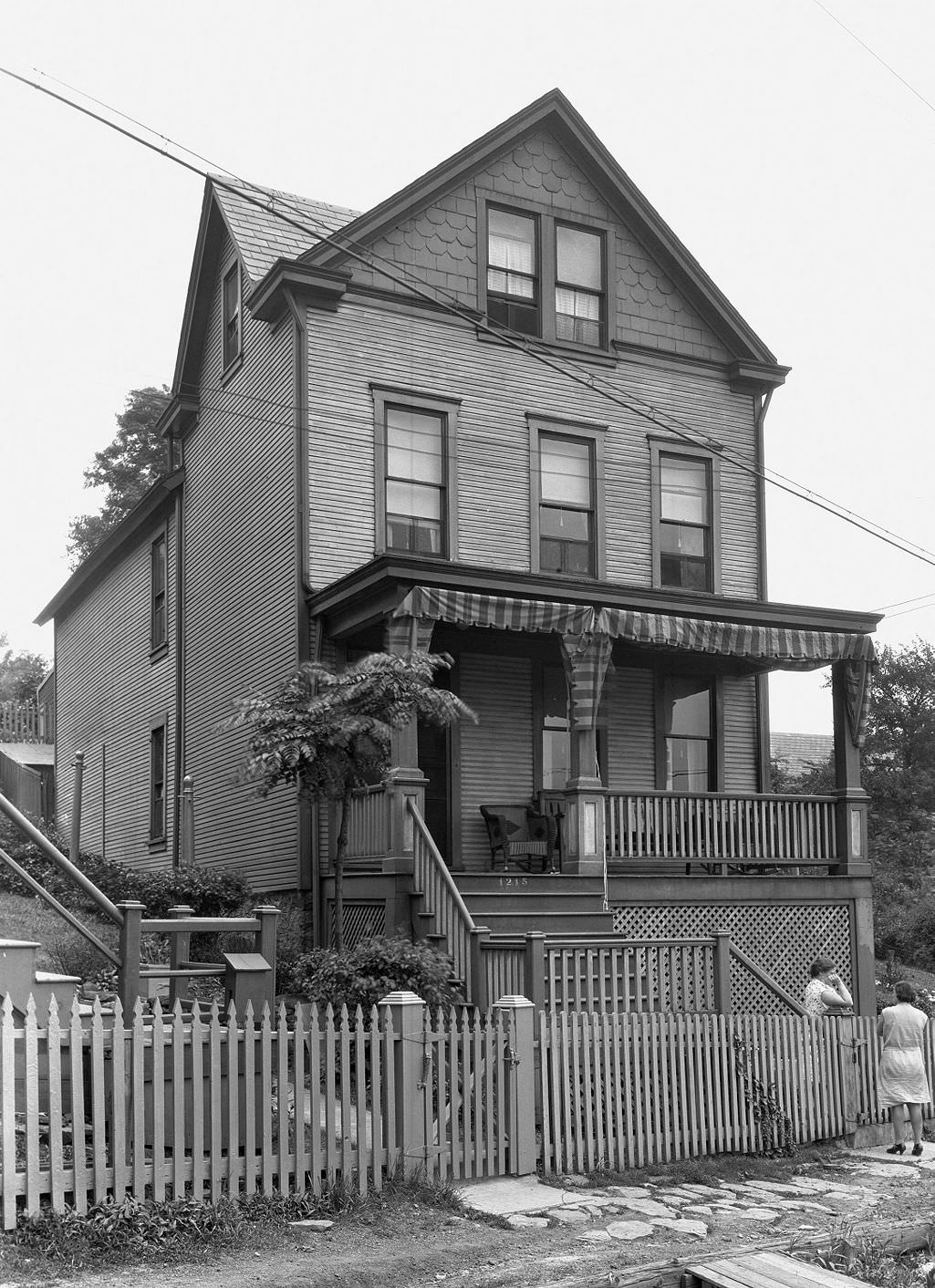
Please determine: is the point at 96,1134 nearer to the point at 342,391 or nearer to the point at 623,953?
the point at 623,953

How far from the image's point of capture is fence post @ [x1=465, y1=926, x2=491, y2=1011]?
13.6 meters

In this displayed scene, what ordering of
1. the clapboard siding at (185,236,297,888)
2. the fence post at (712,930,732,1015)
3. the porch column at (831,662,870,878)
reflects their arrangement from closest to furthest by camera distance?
the fence post at (712,930,732,1015) → the porch column at (831,662,870,878) → the clapboard siding at (185,236,297,888)

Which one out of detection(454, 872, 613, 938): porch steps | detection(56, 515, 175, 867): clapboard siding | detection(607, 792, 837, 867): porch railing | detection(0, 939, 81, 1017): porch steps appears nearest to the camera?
detection(0, 939, 81, 1017): porch steps

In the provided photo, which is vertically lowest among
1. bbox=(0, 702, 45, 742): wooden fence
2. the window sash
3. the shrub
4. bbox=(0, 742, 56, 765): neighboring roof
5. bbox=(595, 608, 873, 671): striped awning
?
the shrub

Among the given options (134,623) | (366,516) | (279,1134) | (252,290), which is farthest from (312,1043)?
(134,623)

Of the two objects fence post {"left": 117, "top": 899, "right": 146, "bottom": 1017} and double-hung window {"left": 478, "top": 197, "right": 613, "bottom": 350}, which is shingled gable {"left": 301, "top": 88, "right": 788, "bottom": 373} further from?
fence post {"left": 117, "top": 899, "right": 146, "bottom": 1017}

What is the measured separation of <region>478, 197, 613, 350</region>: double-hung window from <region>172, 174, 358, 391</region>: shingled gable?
2534 millimetres

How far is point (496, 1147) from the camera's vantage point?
1086cm

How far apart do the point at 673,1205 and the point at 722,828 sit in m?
8.22

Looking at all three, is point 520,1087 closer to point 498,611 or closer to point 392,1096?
point 392,1096

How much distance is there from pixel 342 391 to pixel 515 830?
625 cm

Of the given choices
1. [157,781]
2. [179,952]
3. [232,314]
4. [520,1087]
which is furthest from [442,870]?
[157,781]

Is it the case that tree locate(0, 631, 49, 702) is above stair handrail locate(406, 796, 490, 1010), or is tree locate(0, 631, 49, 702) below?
above

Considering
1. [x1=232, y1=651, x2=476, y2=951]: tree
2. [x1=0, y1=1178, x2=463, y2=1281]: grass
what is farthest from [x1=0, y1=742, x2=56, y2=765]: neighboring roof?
[x1=0, y1=1178, x2=463, y2=1281]: grass
